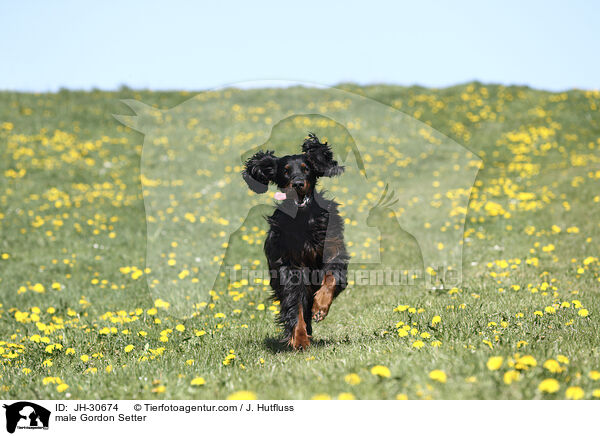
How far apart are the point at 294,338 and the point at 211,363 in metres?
0.82

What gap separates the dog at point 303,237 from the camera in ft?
15.7

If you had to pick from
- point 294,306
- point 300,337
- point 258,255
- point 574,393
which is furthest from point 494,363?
point 258,255

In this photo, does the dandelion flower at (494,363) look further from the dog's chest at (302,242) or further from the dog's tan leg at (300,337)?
the dog's chest at (302,242)

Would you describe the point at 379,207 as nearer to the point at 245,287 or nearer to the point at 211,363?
the point at 245,287

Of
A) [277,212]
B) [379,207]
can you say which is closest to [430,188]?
[379,207]

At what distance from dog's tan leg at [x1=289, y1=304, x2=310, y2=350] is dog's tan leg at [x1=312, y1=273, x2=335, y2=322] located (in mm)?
138

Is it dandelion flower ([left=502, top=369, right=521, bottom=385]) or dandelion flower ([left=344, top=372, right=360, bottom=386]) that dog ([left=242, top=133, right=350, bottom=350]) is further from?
dandelion flower ([left=502, top=369, right=521, bottom=385])

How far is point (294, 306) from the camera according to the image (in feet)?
15.8

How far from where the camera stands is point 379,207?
42.7 ft

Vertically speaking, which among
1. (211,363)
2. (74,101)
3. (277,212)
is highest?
(74,101)
